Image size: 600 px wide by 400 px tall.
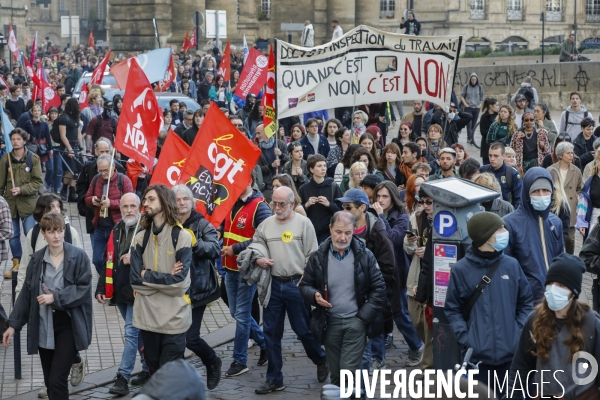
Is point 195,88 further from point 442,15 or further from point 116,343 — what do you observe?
point 442,15

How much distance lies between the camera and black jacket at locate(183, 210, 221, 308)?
28.3ft

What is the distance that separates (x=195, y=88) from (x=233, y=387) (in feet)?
72.9

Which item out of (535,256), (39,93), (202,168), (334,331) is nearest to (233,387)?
(334,331)

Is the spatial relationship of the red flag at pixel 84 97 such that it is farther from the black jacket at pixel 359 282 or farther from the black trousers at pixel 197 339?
the black jacket at pixel 359 282

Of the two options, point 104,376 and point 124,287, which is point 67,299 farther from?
point 104,376

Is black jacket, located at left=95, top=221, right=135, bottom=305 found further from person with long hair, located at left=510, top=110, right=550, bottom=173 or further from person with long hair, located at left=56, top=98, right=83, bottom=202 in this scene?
person with long hair, located at left=56, top=98, right=83, bottom=202

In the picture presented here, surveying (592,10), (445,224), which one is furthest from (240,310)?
(592,10)

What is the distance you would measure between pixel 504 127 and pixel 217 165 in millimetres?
8478

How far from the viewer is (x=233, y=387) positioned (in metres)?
9.23

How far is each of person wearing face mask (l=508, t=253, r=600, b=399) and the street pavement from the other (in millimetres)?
3065

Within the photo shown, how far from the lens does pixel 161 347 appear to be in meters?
8.42

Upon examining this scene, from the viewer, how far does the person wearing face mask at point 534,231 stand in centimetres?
789

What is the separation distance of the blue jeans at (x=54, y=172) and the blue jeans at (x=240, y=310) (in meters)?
10.7

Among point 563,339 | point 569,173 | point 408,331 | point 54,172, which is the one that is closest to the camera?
point 563,339
